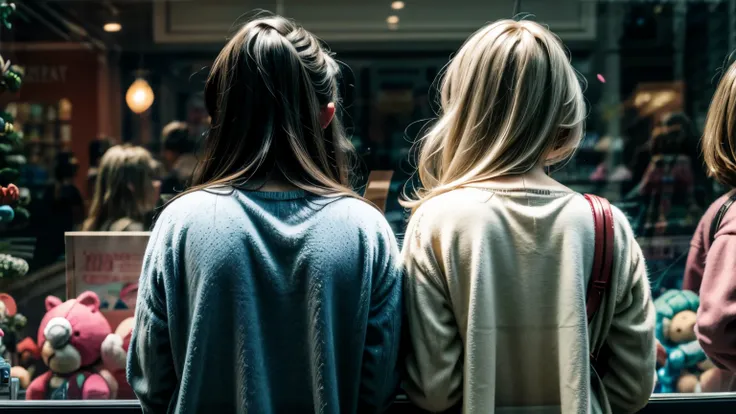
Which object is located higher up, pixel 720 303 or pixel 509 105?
pixel 509 105

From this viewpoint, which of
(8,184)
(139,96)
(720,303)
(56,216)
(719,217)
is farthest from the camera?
(139,96)

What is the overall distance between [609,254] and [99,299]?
1980 mm

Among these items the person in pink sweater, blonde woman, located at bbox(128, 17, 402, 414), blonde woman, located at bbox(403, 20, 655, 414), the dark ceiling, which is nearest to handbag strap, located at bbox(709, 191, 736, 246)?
the person in pink sweater

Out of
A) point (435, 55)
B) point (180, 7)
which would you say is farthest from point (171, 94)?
point (435, 55)

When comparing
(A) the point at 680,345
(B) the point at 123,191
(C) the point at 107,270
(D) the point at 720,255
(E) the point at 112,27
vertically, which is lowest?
(A) the point at 680,345

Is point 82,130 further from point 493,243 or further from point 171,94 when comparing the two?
point 493,243

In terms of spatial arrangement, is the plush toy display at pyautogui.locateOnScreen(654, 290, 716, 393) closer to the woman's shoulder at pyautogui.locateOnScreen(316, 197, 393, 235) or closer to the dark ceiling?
the woman's shoulder at pyautogui.locateOnScreen(316, 197, 393, 235)

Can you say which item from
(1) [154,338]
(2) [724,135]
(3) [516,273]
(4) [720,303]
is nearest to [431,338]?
(3) [516,273]

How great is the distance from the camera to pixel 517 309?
1.80m

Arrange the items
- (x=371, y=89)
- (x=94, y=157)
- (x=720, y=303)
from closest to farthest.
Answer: (x=720, y=303), (x=94, y=157), (x=371, y=89)

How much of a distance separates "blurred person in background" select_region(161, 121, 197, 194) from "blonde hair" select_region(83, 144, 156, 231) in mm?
101

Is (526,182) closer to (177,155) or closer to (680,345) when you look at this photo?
(680,345)

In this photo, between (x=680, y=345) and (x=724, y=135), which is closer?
(x=724, y=135)

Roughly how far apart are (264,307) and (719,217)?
4.89 feet
